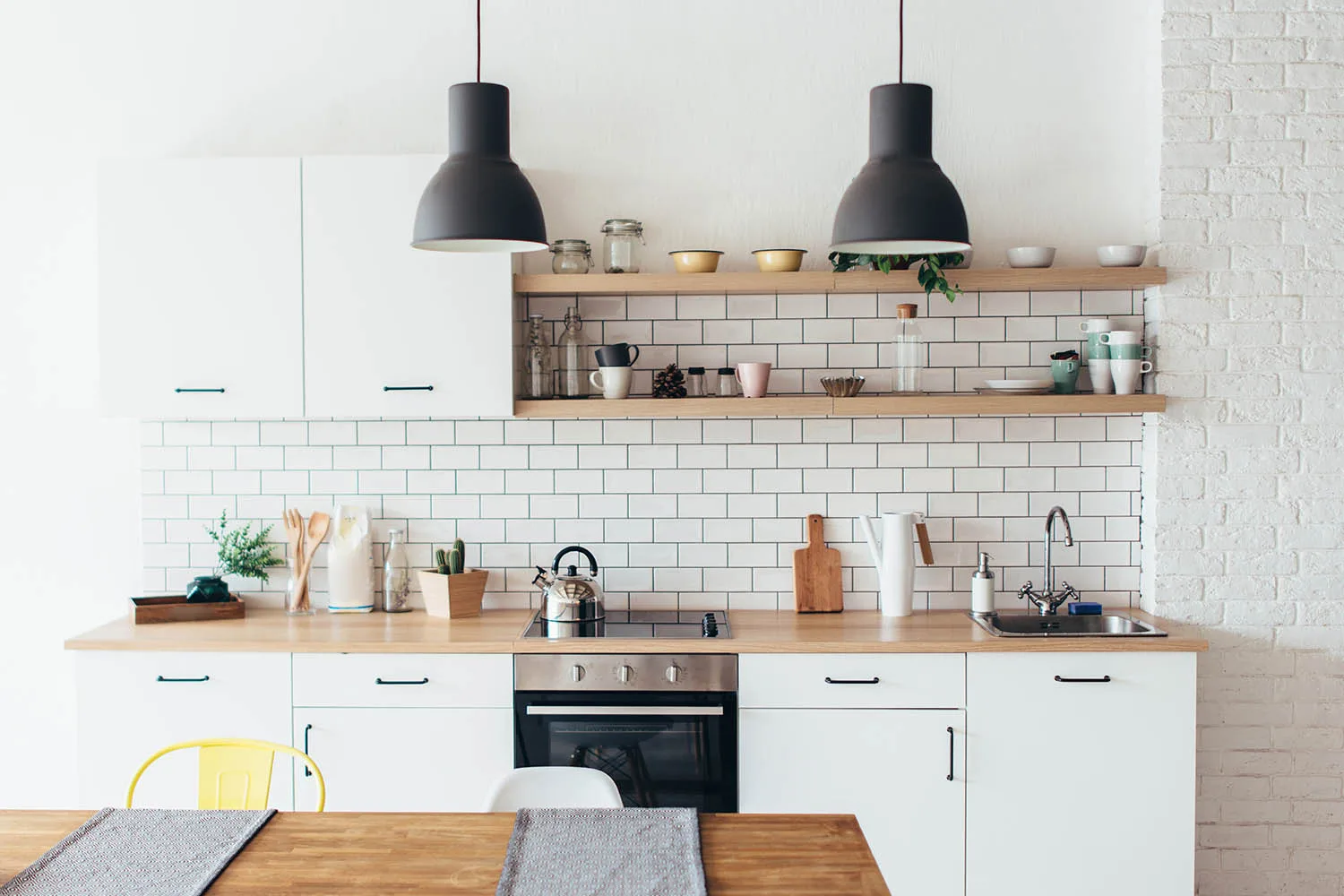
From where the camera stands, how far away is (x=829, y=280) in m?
3.49

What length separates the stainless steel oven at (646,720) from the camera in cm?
323

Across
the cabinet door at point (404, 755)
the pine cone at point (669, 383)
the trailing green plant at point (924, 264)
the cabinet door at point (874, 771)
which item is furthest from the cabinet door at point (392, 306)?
the cabinet door at point (874, 771)

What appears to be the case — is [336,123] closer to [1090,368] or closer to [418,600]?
[418,600]

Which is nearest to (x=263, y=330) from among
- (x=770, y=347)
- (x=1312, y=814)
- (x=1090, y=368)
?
(x=770, y=347)

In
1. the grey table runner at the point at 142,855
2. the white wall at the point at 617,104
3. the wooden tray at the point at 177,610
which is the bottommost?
the grey table runner at the point at 142,855

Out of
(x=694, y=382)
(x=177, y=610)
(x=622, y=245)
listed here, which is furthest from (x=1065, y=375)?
(x=177, y=610)

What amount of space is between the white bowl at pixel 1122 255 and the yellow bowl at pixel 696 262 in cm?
121

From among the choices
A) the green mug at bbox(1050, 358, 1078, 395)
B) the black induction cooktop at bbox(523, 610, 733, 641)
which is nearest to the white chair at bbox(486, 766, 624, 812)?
the black induction cooktop at bbox(523, 610, 733, 641)

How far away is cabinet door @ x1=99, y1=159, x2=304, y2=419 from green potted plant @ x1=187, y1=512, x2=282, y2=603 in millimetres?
501

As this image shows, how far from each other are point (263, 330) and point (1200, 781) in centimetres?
331

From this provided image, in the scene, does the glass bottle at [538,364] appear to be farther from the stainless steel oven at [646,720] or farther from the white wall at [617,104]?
the stainless steel oven at [646,720]

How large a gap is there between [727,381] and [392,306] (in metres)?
1.08

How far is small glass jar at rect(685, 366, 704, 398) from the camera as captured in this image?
11.9 ft

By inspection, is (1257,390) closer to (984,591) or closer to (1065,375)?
(1065,375)
